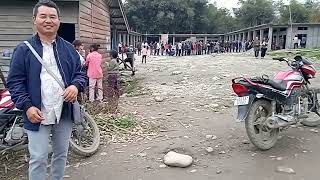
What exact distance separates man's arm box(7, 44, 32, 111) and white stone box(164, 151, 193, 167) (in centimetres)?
214

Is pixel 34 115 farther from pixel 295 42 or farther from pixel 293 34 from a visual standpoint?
pixel 293 34

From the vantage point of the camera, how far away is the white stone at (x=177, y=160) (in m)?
4.26

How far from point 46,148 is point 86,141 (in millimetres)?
2078

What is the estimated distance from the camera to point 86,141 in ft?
15.9

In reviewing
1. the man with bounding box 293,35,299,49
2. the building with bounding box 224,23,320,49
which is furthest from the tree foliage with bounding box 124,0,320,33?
the man with bounding box 293,35,299,49

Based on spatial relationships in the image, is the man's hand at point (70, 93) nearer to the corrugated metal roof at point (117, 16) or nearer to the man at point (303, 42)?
the corrugated metal roof at point (117, 16)

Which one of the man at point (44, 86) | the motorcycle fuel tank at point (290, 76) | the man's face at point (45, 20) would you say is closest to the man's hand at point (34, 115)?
the man at point (44, 86)

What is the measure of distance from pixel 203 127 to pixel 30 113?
3.81 m

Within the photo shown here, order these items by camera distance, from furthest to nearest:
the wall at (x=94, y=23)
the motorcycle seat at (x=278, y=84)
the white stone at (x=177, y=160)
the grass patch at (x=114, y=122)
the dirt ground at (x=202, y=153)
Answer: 1. the wall at (x=94, y=23)
2. the grass patch at (x=114, y=122)
3. the motorcycle seat at (x=278, y=84)
4. the white stone at (x=177, y=160)
5. the dirt ground at (x=202, y=153)

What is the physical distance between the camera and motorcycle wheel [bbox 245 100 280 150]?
4.64 metres

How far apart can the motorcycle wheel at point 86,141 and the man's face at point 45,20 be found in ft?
6.41

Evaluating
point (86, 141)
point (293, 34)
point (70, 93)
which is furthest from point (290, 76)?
point (293, 34)

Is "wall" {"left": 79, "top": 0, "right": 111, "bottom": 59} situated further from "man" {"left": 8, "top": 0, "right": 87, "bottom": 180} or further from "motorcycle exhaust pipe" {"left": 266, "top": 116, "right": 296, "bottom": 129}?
"man" {"left": 8, "top": 0, "right": 87, "bottom": 180}

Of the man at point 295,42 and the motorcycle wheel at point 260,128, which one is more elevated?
the man at point 295,42
